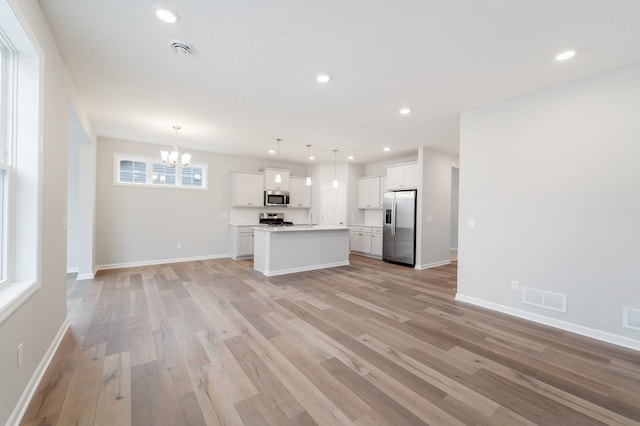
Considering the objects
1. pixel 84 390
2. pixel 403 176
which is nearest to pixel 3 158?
pixel 84 390

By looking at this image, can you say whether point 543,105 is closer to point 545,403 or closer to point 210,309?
point 545,403

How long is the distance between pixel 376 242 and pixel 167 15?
258 inches

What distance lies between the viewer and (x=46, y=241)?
2.25m

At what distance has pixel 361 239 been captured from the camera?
794 cm

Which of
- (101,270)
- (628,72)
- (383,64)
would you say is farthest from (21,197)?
(628,72)

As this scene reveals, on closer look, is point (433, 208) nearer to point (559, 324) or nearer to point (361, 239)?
point (361, 239)

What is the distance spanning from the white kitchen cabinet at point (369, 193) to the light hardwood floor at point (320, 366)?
4.18 meters

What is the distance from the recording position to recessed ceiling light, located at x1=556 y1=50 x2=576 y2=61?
2.48 metres

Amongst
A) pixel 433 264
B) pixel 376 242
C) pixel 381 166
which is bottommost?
pixel 433 264

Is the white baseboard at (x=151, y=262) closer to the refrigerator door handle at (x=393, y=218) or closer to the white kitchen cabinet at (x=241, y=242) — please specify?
the white kitchen cabinet at (x=241, y=242)

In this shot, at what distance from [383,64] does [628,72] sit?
251 cm

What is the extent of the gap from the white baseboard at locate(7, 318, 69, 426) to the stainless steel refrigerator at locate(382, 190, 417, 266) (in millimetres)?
5970

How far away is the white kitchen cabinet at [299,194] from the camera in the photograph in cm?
805

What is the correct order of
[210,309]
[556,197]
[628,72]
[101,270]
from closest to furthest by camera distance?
[628,72] → [556,197] → [210,309] → [101,270]
